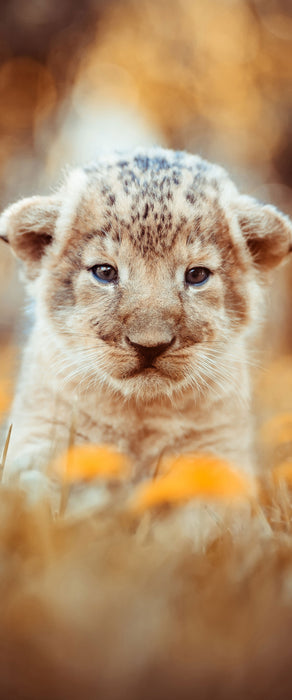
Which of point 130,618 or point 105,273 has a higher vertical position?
point 105,273

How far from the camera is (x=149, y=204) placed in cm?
122

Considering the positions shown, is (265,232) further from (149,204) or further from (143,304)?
(143,304)

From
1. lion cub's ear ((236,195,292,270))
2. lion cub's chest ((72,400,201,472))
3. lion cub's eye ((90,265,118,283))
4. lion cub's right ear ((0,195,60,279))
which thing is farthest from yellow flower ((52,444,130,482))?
lion cub's ear ((236,195,292,270))

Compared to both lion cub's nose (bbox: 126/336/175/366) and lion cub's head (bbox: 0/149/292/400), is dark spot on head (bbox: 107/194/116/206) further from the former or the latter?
lion cub's nose (bbox: 126/336/175/366)

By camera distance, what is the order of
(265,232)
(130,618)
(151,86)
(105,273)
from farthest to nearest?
(151,86), (265,232), (105,273), (130,618)

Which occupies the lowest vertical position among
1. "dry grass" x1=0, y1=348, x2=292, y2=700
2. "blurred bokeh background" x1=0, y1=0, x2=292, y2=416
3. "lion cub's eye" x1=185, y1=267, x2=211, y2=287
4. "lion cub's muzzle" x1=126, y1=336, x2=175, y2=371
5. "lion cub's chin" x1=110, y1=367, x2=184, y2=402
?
"dry grass" x1=0, y1=348, x2=292, y2=700

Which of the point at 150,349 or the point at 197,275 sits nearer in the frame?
the point at 150,349

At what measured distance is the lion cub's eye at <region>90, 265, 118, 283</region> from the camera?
121 centimetres

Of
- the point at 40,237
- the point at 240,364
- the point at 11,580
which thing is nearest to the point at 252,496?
the point at 240,364

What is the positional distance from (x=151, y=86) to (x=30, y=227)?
0.83 meters

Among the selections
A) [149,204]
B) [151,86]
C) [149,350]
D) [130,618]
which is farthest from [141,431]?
[151,86]

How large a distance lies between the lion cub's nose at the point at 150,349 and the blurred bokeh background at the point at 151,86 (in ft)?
2.07

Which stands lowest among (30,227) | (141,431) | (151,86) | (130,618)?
(130,618)

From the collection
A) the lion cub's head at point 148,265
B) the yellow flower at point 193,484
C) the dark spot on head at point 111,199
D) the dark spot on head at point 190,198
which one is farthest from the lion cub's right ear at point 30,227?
the yellow flower at point 193,484
